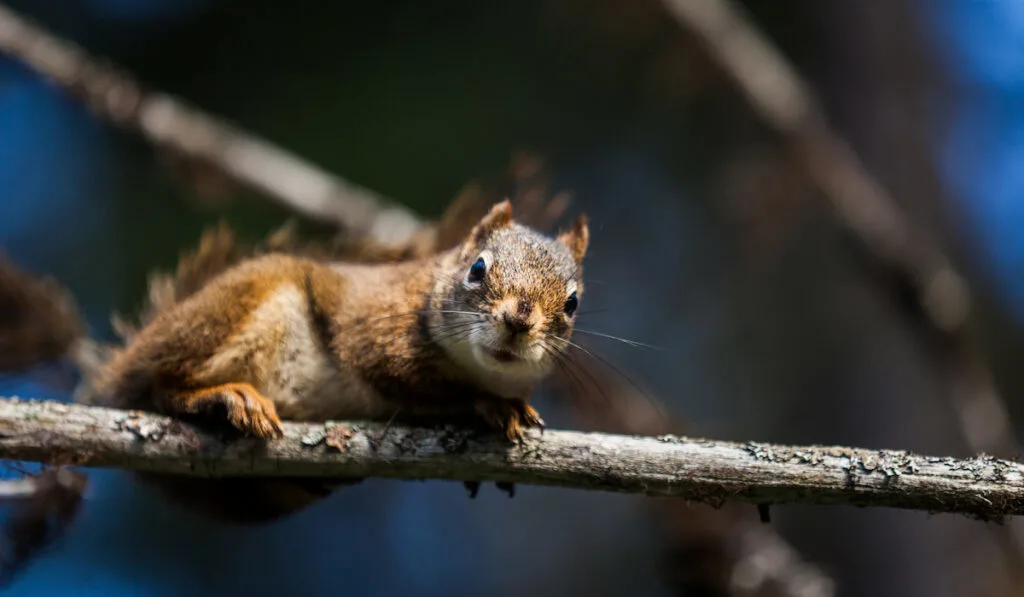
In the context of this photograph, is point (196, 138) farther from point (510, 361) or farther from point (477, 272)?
point (510, 361)

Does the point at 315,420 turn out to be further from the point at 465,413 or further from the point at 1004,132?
the point at 1004,132

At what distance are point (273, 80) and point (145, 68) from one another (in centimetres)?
94

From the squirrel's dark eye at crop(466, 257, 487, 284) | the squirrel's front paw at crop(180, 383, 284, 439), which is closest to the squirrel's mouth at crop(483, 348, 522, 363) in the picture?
the squirrel's dark eye at crop(466, 257, 487, 284)

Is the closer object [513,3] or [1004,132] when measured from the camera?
[1004,132]

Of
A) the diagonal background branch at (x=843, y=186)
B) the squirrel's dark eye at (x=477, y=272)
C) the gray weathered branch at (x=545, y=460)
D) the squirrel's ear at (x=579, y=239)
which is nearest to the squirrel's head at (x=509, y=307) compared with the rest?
the squirrel's dark eye at (x=477, y=272)

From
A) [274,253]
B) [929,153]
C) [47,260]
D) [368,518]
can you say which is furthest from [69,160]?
[929,153]

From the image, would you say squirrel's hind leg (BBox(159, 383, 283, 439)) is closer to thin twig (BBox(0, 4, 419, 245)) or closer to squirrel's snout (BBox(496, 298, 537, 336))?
squirrel's snout (BBox(496, 298, 537, 336))

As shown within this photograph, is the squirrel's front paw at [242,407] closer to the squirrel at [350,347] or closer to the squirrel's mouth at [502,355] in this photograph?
the squirrel at [350,347]

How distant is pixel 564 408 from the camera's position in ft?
14.1

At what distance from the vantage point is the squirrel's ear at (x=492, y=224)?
2.85m

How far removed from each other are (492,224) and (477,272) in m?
0.30

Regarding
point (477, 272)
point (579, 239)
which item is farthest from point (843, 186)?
point (477, 272)

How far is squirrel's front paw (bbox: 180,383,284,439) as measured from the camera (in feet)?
8.16

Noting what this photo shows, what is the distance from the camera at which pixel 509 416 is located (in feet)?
8.13
